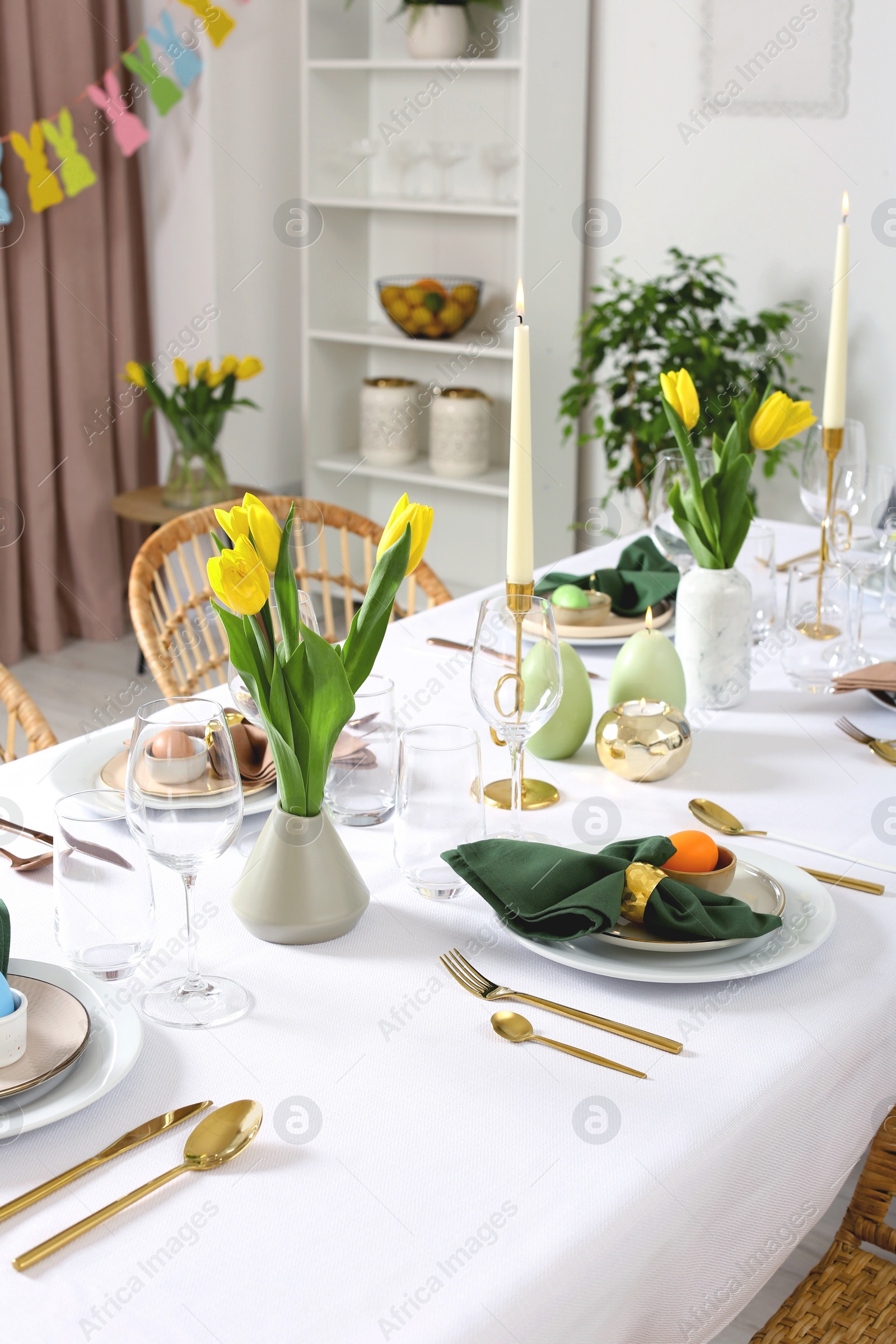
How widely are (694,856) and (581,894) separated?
12cm

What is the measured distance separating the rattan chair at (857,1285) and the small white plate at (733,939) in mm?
186

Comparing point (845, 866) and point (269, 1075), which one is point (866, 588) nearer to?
point (845, 866)

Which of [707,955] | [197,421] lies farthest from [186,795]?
[197,421]

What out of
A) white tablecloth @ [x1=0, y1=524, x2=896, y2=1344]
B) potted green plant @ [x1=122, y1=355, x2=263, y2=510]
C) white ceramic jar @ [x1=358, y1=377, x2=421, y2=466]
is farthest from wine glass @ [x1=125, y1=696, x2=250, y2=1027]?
white ceramic jar @ [x1=358, y1=377, x2=421, y2=466]

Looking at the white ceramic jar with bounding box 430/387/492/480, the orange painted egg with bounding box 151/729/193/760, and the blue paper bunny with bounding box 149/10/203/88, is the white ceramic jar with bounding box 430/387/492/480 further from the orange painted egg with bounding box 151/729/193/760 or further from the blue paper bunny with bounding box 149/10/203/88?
the orange painted egg with bounding box 151/729/193/760

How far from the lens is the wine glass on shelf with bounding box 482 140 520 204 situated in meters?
3.53

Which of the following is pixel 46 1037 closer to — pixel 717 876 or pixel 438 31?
pixel 717 876

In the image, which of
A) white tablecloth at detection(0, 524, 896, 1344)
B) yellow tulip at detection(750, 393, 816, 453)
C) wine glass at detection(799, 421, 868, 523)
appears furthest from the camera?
wine glass at detection(799, 421, 868, 523)

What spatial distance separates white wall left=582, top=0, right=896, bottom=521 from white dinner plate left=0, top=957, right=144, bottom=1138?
109 inches

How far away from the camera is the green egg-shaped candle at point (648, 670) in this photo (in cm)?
131

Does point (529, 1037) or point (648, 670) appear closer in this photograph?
point (529, 1037)

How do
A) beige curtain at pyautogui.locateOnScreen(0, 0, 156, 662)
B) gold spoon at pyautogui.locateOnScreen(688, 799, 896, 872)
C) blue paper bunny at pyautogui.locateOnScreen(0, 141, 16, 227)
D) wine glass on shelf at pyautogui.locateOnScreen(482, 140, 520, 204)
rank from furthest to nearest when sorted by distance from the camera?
1. wine glass on shelf at pyautogui.locateOnScreen(482, 140, 520, 204)
2. beige curtain at pyautogui.locateOnScreen(0, 0, 156, 662)
3. blue paper bunny at pyautogui.locateOnScreen(0, 141, 16, 227)
4. gold spoon at pyautogui.locateOnScreen(688, 799, 896, 872)

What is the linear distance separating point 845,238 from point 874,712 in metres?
0.60

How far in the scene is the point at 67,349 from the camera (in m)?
3.59
